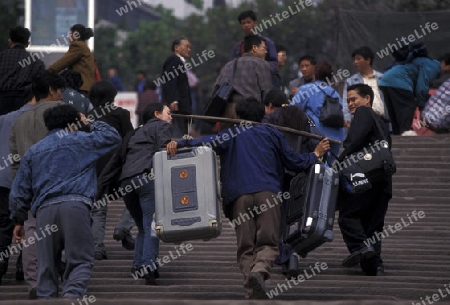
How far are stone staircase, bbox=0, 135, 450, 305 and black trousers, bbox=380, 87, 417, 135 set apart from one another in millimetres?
3211

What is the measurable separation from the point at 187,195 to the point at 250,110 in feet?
3.01

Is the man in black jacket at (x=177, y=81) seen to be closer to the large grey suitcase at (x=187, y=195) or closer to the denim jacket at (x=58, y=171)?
the large grey suitcase at (x=187, y=195)

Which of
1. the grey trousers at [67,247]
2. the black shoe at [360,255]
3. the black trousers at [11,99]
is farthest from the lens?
the black trousers at [11,99]

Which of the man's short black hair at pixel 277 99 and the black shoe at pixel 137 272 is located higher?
the man's short black hair at pixel 277 99

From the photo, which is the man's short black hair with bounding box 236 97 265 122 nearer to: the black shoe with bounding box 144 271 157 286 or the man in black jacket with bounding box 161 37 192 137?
the black shoe with bounding box 144 271 157 286

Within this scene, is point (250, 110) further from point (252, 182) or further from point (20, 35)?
point (20, 35)

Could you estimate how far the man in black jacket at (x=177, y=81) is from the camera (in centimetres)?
1870

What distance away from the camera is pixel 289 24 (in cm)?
5638

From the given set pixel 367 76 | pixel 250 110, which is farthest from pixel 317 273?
pixel 367 76

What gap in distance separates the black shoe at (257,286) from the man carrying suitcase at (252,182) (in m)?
0.23

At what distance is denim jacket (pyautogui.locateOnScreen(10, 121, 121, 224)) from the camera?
35.7 ft

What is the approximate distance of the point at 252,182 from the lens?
37.3 feet

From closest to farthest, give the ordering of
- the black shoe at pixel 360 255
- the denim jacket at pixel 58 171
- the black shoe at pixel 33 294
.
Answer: the denim jacket at pixel 58 171 → the black shoe at pixel 33 294 → the black shoe at pixel 360 255

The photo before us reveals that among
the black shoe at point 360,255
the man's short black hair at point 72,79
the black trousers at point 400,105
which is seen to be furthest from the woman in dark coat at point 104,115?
the black trousers at point 400,105
